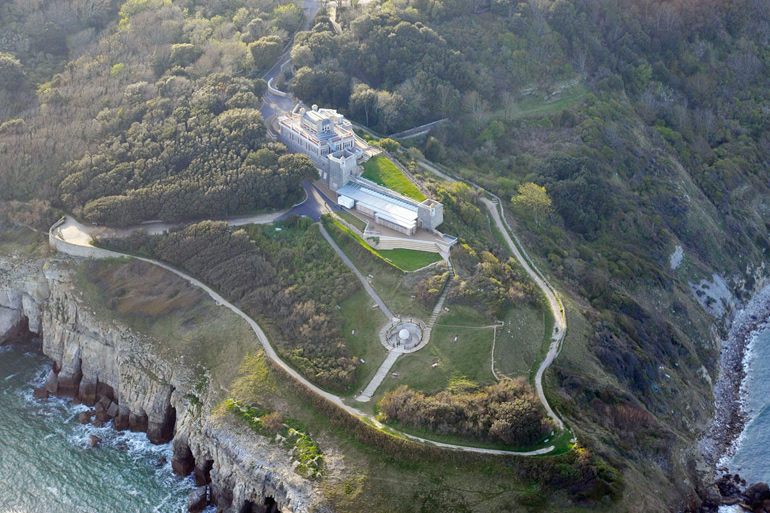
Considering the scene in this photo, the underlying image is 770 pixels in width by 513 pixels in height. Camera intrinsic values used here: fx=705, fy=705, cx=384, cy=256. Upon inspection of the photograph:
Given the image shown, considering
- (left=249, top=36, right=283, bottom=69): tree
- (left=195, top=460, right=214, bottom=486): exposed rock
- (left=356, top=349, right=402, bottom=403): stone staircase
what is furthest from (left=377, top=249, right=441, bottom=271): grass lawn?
(left=249, top=36, right=283, bottom=69): tree

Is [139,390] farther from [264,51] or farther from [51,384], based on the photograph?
[264,51]

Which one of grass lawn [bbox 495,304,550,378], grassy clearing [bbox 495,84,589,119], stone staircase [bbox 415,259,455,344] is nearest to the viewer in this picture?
grass lawn [bbox 495,304,550,378]

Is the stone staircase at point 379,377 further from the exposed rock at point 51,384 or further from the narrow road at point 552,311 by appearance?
the exposed rock at point 51,384

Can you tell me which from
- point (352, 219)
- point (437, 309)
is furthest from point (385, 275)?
point (352, 219)

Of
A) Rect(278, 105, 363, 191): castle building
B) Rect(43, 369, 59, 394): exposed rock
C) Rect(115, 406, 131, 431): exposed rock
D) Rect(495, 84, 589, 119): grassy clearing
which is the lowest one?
Rect(43, 369, 59, 394): exposed rock

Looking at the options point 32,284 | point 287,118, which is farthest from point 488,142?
point 32,284

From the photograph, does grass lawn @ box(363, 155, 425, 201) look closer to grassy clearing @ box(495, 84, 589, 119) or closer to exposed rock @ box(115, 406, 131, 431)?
grassy clearing @ box(495, 84, 589, 119)

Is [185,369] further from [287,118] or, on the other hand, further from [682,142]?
[682,142]
